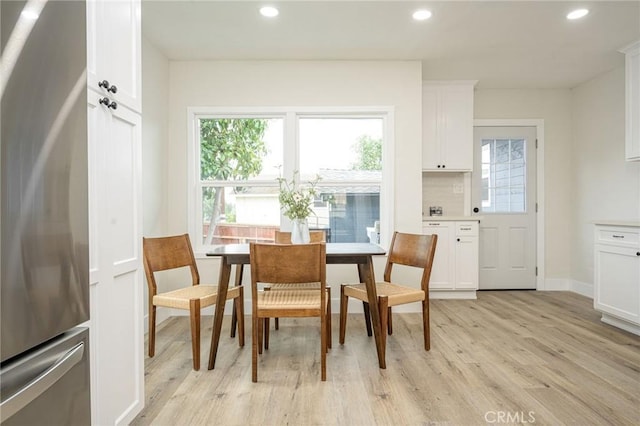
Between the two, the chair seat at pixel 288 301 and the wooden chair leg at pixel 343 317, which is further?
A: the wooden chair leg at pixel 343 317

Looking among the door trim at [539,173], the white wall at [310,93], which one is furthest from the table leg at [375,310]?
the door trim at [539,173]

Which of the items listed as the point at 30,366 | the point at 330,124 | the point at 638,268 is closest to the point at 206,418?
the point at 30,366

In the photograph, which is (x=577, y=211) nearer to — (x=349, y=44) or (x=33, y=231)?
(x=349, y=44)

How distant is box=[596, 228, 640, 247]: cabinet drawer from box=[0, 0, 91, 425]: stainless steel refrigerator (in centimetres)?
371

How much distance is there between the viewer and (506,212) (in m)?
4.54

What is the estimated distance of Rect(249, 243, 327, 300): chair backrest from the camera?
2.02 metres

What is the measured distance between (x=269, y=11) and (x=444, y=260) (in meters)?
3.11

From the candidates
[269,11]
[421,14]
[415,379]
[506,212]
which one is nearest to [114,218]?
[415,379]

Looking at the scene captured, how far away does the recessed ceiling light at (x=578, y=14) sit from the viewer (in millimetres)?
2705

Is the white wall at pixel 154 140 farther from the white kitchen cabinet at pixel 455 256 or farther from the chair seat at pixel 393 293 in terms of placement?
the white kitchen cabinet at pixel 455 256

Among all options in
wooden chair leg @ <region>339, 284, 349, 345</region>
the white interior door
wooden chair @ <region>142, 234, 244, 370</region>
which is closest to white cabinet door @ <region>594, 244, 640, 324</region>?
the white interior door

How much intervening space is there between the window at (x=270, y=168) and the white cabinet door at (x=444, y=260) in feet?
2.70

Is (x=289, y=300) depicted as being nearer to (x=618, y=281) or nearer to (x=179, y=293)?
(x=179, y=293)

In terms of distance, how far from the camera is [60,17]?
75 centimetres
